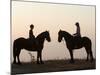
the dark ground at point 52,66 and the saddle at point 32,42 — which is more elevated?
the saddle at point 32,42

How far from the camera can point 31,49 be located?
7.88 ft

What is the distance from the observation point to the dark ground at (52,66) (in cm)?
236

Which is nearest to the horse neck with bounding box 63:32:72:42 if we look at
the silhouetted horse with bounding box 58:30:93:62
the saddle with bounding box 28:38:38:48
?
the silhouetted horse with bounding box 58:30:93:62

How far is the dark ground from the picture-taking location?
7.73 feet

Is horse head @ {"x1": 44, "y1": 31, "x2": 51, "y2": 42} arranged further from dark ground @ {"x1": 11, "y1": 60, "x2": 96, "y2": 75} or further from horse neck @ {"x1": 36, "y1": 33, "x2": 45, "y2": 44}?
dark ground @ {"x1": 11, "y1": 60, "x2": 96, "y2": 75}

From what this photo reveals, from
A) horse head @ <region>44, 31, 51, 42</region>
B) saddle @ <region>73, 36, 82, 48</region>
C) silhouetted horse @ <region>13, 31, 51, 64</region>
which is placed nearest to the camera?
silhouetted horse @ <region>13, 31, 51, 64</region>

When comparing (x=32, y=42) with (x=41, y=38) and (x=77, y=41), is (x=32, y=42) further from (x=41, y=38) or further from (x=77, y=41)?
(x=77, y=41)

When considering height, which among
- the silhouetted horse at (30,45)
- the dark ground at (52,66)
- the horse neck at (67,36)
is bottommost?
the dark ground at (52,66)

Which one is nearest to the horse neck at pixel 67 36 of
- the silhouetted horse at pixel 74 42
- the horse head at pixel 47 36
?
the silhouetted horse at pixel 74 42

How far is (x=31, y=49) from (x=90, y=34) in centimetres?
74

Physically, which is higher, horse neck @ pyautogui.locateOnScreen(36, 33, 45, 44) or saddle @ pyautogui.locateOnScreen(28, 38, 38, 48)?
horse neck @ pyautogui.locateOnScreen(36, 33, 45, 44)

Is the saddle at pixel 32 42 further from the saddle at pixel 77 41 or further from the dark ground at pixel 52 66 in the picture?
the saddle at pixel 77 41

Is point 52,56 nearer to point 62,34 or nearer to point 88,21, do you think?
point 62,34

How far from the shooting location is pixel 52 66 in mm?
2486
